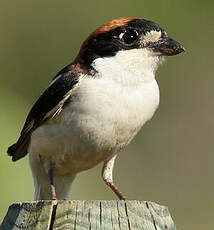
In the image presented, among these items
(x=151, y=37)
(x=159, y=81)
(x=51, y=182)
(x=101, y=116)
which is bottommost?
(x=159, y=81)

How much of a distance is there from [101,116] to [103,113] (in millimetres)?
26

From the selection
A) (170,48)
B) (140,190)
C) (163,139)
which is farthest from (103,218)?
(163,139)

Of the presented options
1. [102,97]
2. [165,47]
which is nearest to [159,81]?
[165,47]

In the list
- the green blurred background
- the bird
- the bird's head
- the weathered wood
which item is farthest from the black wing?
the green blurred background

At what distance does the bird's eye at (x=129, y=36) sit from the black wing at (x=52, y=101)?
15.8 inches

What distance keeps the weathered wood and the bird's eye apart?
177 cm

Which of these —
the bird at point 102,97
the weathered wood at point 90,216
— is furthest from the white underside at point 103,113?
the weathered wood at point 90,216

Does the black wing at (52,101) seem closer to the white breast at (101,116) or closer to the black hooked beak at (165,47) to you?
the white breast at (101,116)

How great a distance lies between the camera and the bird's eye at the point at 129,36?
5359 mm

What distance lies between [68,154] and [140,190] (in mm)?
3026

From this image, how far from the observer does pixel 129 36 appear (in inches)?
212

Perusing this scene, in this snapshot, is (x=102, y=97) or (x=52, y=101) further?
(x=52, y=101)

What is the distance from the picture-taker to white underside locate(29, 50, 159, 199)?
5180mm

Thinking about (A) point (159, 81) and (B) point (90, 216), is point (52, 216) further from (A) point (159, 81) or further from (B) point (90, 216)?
(A) point (159, 81)
